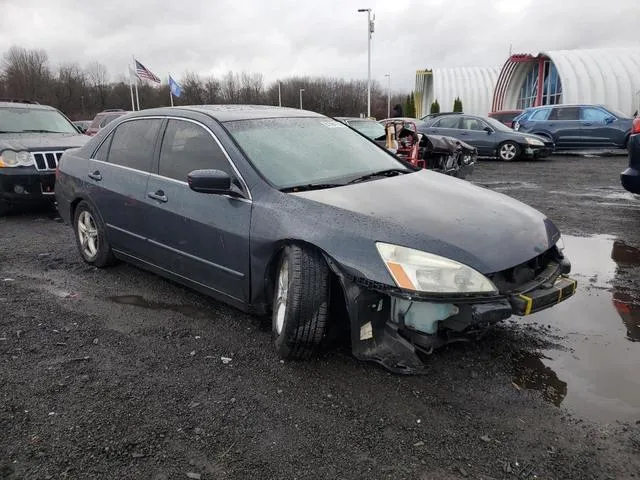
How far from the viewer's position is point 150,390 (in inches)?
111

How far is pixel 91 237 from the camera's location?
4953 millimetres

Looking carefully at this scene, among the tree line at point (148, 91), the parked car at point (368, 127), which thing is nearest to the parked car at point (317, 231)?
the parked car at point (368, 127)

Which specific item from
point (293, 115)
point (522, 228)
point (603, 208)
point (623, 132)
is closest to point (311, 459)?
point (522, 228)

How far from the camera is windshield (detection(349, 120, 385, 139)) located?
42.4ft

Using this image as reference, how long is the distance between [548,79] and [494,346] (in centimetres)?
3415

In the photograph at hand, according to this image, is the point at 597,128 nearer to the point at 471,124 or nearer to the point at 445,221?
the point at 471,124

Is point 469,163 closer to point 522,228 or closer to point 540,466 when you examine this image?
point 522,228

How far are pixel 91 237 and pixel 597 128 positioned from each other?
1619 centimetres

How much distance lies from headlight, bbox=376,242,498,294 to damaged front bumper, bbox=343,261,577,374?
5cm

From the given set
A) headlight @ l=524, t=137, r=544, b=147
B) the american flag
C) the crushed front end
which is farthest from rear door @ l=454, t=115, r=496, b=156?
the american flag

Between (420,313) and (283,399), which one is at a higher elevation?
(420,313)

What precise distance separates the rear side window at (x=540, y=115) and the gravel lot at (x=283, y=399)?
1461 cm

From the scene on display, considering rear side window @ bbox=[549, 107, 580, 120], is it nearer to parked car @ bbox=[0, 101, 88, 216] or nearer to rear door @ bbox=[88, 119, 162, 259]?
parked car @ bbox=[0, 101, 88, 216]

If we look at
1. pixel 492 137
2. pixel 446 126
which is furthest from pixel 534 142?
pixel 446 126
